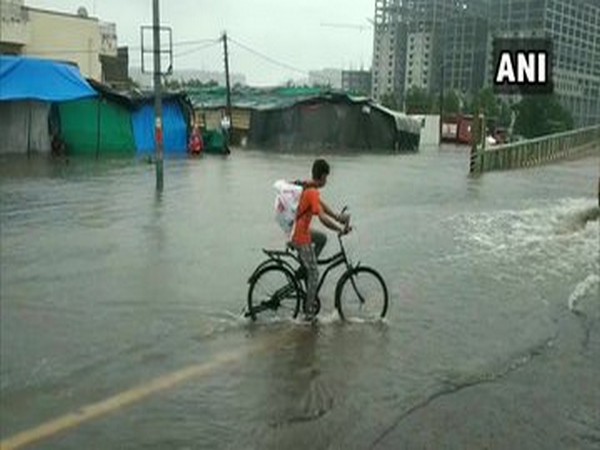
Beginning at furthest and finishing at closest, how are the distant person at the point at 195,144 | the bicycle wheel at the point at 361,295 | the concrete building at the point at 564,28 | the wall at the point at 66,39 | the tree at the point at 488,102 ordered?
the tree at the point at 488,102 → the wall at the point at 66,39 → the distant person at the point at 195,144 → the concrete building at the point at 564,28 → the bicycle wheel at the point at 361,295

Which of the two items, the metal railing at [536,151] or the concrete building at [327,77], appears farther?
the concrete building at [327,77]

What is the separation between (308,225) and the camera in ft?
29.5

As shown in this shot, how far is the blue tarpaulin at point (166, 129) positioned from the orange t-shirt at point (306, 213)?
2723 centimetres

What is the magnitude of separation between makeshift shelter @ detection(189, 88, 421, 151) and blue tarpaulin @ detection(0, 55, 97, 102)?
614 inches

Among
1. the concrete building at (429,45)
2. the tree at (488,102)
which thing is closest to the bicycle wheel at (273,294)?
the concrete building at (429,45)

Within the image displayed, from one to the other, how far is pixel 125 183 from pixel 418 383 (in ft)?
56.0

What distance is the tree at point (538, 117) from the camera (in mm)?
69062

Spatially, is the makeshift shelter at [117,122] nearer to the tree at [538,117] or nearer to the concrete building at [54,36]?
the concrete building at [54,36]

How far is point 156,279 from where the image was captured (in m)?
11.1

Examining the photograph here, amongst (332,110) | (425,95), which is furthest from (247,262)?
(425,95)

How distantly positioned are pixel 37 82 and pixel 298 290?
24266 millimetres

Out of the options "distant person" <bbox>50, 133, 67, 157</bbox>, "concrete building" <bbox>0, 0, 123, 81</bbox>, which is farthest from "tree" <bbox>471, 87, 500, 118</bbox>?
"distant person" <bbox>50, 133, 67, 157</bbox>

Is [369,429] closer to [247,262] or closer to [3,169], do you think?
[247,262]

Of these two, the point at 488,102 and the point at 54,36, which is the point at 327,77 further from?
the point at 54,36
